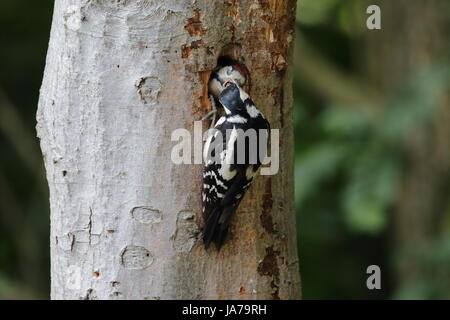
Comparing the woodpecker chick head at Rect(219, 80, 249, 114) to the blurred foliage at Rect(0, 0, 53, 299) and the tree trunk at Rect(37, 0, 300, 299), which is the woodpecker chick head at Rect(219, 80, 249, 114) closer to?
the tree trunk at Rect(37, 0, 300, 299)

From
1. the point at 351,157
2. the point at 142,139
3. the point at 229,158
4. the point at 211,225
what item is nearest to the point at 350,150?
the point at 351,157

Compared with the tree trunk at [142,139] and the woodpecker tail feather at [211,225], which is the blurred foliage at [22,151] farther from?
the woodpecker tail feather at [211,225]

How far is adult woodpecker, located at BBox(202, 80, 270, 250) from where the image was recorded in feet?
8.74

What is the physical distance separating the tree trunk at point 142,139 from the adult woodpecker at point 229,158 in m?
0.06

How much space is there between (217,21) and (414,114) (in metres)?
2.08

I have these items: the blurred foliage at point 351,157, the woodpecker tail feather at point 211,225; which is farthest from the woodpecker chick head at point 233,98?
the blurred foliage at point 351,157

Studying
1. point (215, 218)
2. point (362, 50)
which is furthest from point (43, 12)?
point (215, 218)

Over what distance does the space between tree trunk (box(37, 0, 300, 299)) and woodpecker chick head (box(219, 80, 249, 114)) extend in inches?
3.2

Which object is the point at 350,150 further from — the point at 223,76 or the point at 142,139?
the point at 142,139

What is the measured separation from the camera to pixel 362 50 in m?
6.29

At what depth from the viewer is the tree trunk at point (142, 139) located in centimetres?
263

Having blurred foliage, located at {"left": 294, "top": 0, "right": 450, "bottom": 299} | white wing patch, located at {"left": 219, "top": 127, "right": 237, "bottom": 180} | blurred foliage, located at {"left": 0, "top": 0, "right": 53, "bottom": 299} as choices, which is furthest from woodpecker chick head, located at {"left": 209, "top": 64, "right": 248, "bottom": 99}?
blurred foliage, located at {"left": 0, "top": 0, "right": 53, "bottom": 299}

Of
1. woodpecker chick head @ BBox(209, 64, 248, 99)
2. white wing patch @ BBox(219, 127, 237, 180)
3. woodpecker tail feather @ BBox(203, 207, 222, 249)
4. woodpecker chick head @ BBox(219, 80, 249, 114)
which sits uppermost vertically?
woodpecker chick head @ BBox(209, 64, 248, 99)
